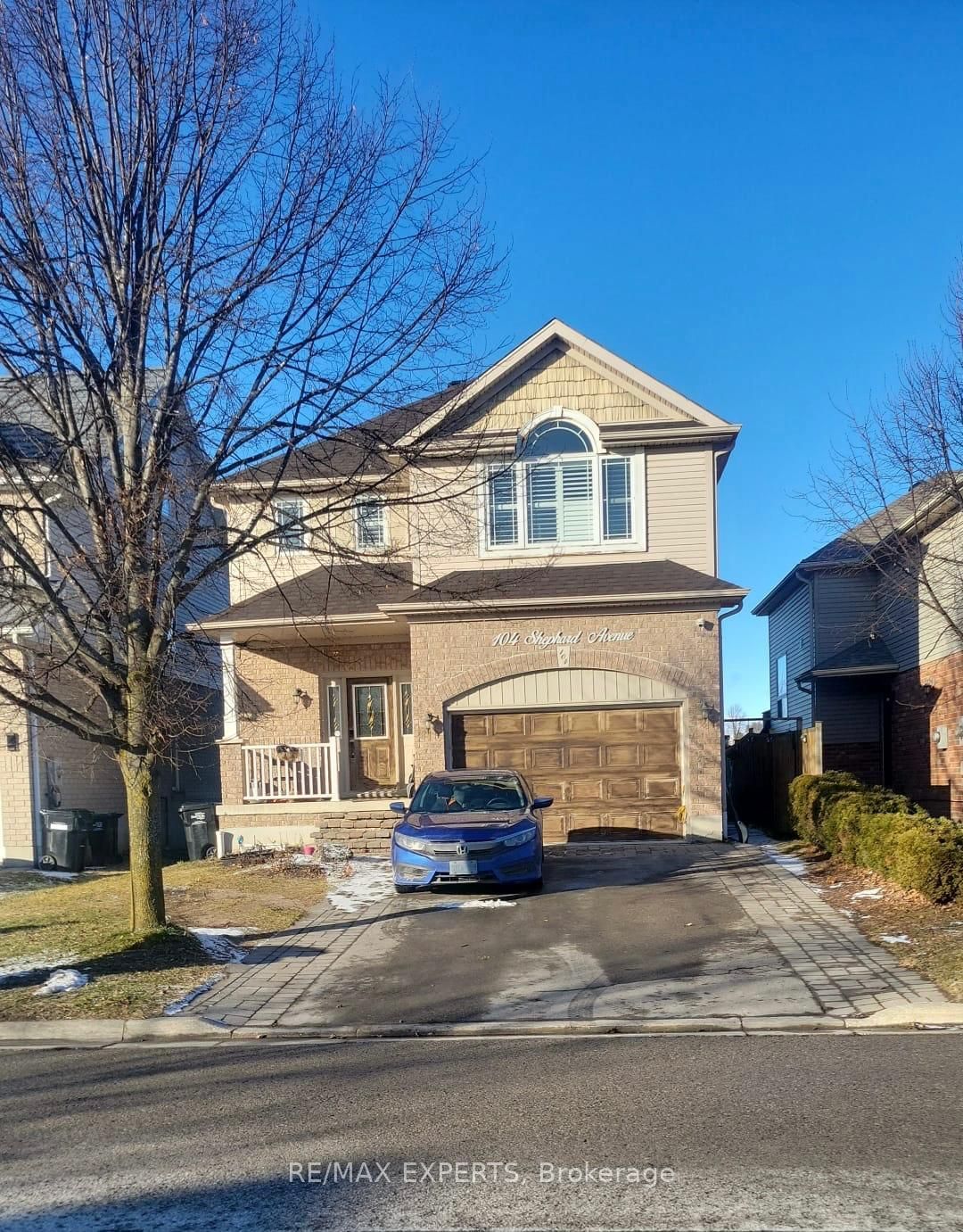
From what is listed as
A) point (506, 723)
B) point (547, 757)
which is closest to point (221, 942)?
point (506, 723)

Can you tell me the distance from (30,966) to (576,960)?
4.72m

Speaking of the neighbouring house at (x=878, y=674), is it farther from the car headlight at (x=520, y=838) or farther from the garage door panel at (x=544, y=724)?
the car headlight at (x=520, y=838)

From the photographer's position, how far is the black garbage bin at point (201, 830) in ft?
55.2

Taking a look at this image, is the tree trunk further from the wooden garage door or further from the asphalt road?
the wooden garage door

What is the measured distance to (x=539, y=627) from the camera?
605 inches

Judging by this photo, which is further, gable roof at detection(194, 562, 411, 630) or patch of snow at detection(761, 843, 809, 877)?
gable roof at detection(194, 562, 411, 630)

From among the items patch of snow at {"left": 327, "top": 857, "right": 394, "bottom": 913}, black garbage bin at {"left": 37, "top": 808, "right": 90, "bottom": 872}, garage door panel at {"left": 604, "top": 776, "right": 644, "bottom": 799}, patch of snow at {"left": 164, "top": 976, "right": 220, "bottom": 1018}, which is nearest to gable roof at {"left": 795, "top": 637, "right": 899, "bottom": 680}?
garage door panel at {"left": 604, "top": 776, "right": 644, "bottom": 799}

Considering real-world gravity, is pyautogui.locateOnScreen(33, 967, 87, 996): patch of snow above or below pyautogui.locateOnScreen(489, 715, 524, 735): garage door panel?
below

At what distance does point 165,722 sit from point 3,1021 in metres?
2.72

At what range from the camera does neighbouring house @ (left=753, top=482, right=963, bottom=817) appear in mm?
17156

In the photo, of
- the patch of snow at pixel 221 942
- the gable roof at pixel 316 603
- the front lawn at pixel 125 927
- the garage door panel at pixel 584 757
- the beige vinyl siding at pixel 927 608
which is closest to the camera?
the front lawn at pixel 125 927

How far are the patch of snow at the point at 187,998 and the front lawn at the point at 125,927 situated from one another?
0.05m

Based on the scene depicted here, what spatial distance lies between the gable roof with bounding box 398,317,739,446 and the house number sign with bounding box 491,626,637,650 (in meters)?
3.68

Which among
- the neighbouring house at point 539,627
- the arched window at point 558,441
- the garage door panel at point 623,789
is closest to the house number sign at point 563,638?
the neighbouring house at point 539,627
